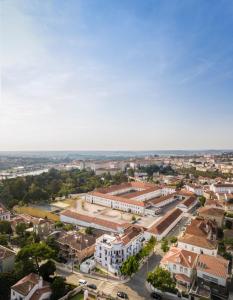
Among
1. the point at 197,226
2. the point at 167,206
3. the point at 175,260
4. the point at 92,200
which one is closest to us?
the point at 175,260

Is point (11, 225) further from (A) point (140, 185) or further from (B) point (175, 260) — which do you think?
(A) point (140, 185)

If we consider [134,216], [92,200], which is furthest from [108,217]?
[92,200]

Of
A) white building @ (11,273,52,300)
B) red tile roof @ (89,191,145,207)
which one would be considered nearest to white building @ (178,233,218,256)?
white building @ (11,273,52,300)

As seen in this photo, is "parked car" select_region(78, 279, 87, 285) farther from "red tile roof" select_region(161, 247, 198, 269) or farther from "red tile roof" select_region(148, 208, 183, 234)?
"red tile roof" select_region(148, 208, 183, 234)

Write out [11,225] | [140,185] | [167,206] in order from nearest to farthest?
[11,225], [167,206], [140,185]

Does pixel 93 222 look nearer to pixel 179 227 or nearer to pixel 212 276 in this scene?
pixel 179 227

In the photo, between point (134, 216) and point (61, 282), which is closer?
point (61, 282)
